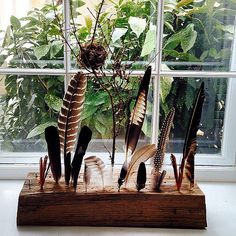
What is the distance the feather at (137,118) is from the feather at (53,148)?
0.55 feet

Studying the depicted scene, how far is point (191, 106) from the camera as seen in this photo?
4.23 feet

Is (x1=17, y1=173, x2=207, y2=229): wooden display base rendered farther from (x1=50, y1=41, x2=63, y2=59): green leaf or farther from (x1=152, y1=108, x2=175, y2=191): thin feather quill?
(x1=50, y1=41, x2=63, y2=59): green leaf

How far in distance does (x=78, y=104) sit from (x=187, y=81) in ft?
1.33

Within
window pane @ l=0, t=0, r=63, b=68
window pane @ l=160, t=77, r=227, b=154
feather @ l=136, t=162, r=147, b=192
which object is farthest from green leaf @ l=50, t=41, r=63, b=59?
feather @ l=136, t=162, r=147, b=192

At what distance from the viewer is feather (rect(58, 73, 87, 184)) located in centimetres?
101

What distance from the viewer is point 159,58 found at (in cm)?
123

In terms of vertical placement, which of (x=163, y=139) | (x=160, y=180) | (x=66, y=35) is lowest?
(x=160, y=180)

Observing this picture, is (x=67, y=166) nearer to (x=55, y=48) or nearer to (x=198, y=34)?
(x=55, y=48)

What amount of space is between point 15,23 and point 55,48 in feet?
0.46

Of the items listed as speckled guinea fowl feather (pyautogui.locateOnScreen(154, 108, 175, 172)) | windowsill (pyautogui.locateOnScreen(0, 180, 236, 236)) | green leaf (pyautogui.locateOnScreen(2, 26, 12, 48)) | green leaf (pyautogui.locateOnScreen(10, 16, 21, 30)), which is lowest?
windowsill (pyautogui.locateOnScreen(0, 180, 236, 236))

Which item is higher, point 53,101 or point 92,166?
point 53,101

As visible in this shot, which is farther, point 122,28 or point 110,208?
point 122,28

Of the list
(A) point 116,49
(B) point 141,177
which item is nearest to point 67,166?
(B) point 141,177

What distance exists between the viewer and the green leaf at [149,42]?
1230 mm
